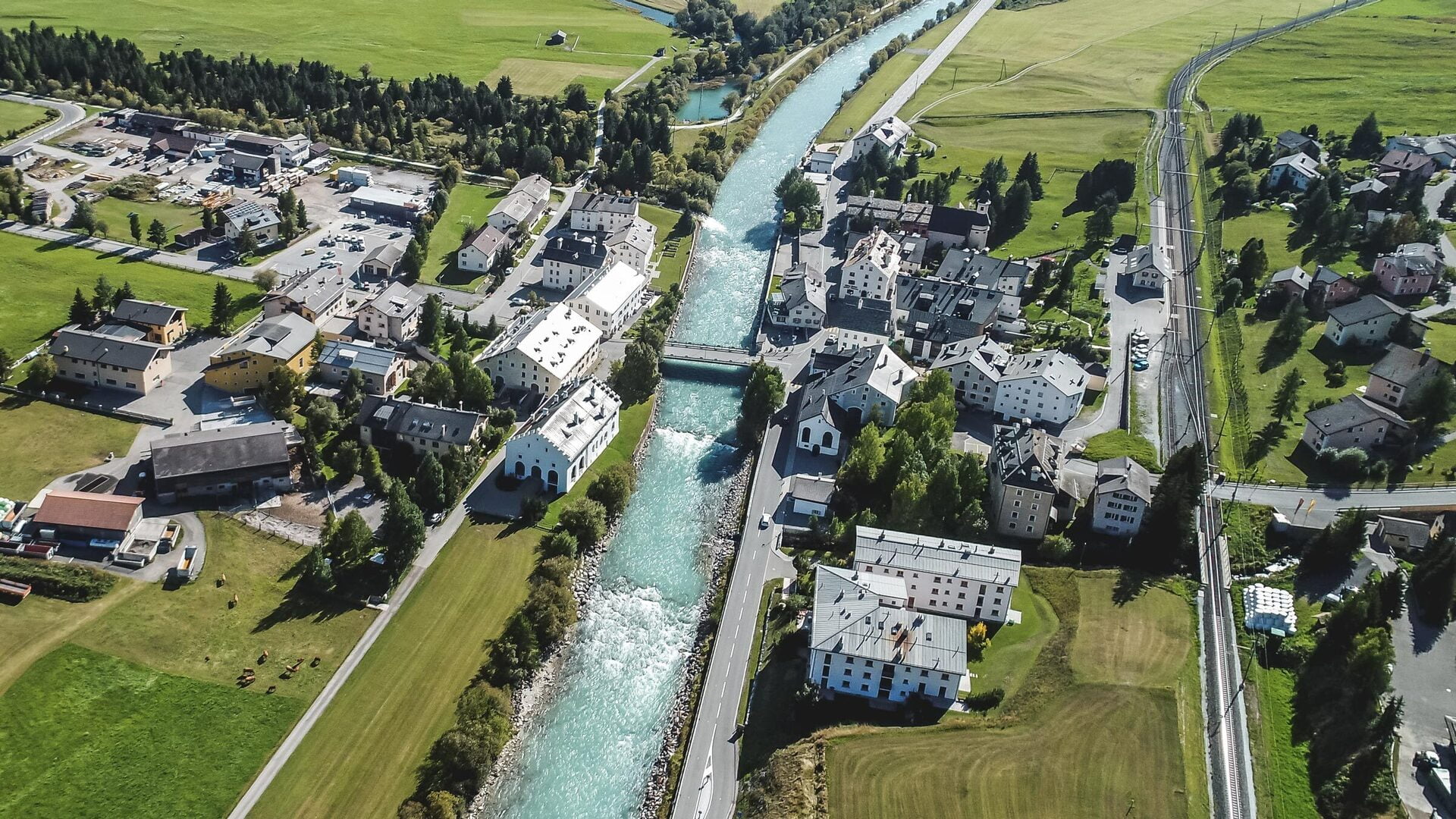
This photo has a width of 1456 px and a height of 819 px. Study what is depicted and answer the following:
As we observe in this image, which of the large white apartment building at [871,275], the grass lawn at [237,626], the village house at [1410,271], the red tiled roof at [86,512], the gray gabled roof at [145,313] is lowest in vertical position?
the grass lawn at [237,626]

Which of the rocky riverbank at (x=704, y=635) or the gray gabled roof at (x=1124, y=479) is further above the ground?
the gray gabled roof at (x=1124, y=479)

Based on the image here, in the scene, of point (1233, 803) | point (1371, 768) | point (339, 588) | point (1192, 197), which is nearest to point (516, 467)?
point (339, 588)

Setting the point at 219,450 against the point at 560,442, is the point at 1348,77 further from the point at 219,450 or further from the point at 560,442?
the point at 219,450

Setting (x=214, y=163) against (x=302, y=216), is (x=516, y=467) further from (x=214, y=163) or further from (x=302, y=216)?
(x=214, y=163)

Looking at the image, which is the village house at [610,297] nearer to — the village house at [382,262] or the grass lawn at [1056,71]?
the village house at [382,262]

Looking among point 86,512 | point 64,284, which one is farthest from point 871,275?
point 64,284

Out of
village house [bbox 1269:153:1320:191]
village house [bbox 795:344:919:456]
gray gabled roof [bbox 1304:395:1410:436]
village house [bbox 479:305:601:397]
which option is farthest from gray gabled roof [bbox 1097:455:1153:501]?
village house [bbox 1269:153:1320:191]

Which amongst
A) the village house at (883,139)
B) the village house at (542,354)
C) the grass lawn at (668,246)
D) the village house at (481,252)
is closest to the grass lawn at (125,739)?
the village house at (542,354)

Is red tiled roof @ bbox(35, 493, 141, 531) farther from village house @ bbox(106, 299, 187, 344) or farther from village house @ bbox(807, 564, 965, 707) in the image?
village house @ bbox(807, 564, 965, 707)
